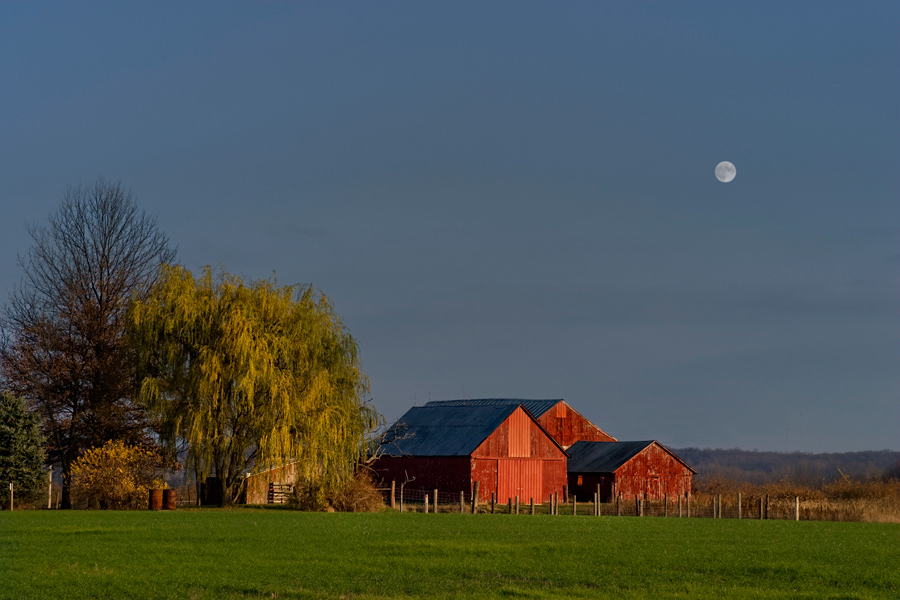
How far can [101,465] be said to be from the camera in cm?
4347

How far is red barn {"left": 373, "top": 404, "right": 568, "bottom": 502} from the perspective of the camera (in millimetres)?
62375

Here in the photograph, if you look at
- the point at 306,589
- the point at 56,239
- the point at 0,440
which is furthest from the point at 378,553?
the point at 56,239

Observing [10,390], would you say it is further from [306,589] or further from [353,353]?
[306,589]

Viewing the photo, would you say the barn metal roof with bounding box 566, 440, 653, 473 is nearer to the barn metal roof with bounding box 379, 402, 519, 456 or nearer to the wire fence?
the wire fence

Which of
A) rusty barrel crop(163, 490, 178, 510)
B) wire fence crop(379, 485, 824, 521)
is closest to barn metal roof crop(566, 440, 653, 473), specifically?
wire fence crop(379, 485, 824, 521)

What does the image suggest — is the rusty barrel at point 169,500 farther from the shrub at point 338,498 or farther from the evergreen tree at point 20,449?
the evergreen tree at point 20,449

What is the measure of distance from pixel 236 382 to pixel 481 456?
21802 millimetres

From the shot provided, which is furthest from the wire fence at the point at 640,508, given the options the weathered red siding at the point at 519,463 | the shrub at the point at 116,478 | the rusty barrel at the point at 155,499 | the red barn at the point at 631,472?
the shrub at the point at 116,478

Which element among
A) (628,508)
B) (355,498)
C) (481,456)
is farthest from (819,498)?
(355,498)

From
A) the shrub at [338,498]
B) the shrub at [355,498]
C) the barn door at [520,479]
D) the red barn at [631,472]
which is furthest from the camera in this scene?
the red barn at [631,472]

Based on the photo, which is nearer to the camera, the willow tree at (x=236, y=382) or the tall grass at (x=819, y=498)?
the willow tree at (x=236, y=382)

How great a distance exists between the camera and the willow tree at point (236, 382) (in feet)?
146

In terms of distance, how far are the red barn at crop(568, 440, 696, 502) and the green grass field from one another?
34.4m

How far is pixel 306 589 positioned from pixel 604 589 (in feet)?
17.1
